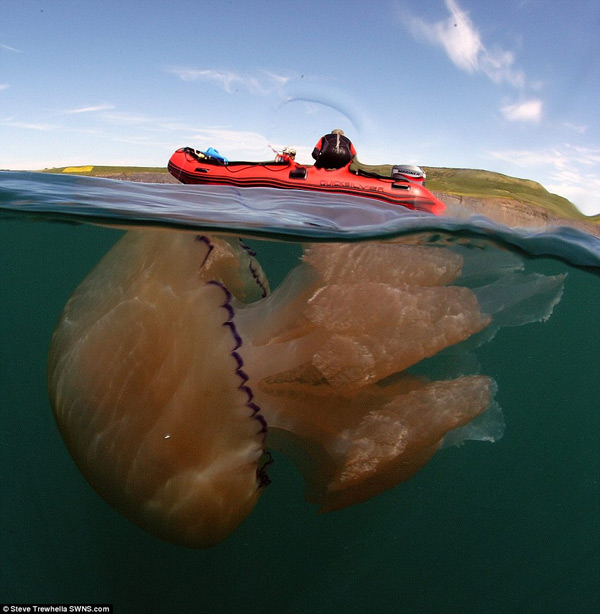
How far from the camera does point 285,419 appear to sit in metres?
2.39

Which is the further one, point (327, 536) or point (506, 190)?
point (506, 190)

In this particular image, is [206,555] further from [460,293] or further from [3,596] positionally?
[460,293]

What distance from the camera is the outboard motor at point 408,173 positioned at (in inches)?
274

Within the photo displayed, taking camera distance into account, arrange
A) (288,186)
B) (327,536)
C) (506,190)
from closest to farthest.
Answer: (327,536) < (506,190) < (288,186)

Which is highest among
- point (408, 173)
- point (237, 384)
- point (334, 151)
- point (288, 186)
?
point (334, 151)

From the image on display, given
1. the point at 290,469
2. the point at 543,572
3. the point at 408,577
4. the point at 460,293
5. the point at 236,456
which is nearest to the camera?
the point at 236,456

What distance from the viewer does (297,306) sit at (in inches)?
97.6

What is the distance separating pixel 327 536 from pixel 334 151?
574cm

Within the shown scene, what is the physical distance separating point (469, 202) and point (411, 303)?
280 cm

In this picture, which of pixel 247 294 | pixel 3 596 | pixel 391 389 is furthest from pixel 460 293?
pixel 3 596

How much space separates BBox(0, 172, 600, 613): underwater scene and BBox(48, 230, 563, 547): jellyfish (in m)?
0.01

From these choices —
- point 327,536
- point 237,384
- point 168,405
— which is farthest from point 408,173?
point 168,405

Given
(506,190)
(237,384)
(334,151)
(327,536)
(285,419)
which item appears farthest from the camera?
(334,151)

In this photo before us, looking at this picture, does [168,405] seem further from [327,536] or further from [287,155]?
[287,155]
